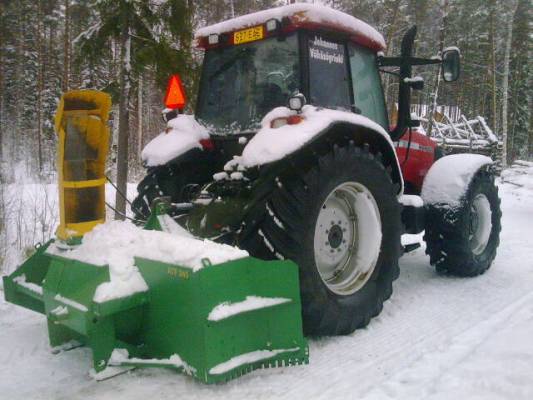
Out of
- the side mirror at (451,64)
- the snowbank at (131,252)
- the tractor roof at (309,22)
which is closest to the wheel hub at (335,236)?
the snowbank at (131,252)

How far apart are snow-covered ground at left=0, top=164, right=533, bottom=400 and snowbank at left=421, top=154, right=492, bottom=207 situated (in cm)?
100

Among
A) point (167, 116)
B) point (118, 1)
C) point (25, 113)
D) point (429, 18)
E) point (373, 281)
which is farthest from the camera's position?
point (25, 113)

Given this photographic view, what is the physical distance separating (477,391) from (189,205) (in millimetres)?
2225

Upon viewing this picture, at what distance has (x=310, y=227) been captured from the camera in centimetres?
299

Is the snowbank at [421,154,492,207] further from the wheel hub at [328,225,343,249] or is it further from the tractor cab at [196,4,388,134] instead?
the wheel hub at [328,225,343,249]

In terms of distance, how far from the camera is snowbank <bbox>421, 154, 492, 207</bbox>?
4664mm

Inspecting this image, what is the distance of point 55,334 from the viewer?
9.12 feet

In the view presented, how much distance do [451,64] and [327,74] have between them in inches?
51.4

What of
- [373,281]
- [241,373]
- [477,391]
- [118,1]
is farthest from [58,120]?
[118,1]

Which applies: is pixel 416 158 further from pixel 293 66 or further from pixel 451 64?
pixel 293 66

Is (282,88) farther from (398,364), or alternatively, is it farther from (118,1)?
(118,1)

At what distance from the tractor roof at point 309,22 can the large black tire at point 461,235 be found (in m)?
1.68

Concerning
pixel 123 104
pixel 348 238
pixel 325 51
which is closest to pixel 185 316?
pixel 348 238

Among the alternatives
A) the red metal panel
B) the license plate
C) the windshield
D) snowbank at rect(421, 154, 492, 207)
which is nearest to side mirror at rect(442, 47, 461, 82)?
the red metal panel
